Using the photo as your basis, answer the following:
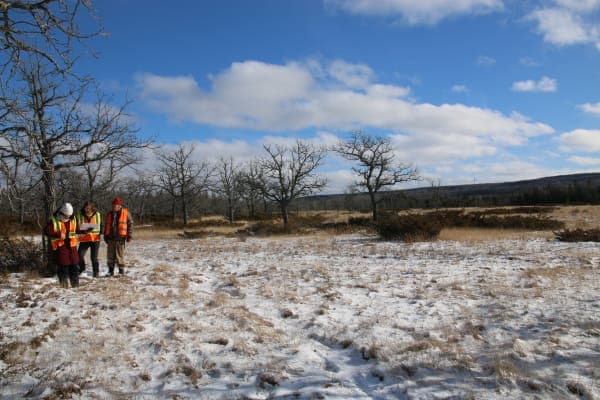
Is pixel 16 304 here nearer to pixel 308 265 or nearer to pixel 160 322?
pixel 160 322

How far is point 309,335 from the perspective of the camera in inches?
199

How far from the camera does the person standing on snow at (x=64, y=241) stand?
22.9 feet

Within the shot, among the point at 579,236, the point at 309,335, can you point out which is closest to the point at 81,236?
the point at 309,335

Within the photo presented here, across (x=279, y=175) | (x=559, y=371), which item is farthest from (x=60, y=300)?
(x=279, y=175)

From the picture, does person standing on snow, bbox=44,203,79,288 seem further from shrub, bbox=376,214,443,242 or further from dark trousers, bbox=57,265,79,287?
shrub, bbox=376,214,443,242

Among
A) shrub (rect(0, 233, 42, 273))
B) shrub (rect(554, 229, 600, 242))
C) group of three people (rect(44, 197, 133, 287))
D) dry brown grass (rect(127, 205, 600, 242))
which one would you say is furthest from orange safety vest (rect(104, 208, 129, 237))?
shrub (rect(554, 229, 600, 242))

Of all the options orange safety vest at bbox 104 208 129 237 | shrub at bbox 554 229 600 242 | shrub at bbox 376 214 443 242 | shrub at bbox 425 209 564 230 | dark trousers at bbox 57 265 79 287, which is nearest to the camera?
dark trousers at bbox 57 265 79 287

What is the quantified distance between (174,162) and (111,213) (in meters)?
24.9

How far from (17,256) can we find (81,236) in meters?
2.62

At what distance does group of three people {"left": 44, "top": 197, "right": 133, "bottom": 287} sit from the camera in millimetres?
7027

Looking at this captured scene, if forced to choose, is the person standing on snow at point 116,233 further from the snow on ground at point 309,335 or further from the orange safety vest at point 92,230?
the snow on ground at point 309,335

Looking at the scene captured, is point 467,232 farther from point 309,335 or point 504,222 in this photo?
point 309,335

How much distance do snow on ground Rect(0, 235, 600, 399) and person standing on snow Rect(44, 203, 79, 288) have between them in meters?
0.37

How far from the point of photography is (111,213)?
8.57m
